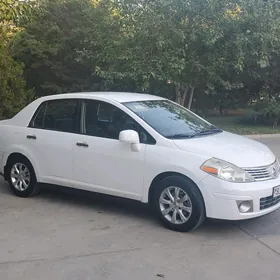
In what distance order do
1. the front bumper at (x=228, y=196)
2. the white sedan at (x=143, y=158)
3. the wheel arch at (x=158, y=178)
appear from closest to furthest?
the front bumper at (x=228, y=196) < the white sedan at (x=143, y=158) < the wheel arch at (x=158, y=178)

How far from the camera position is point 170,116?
237 inches

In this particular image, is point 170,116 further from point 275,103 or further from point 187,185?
point 275,103

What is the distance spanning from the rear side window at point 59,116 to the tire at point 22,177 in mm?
576

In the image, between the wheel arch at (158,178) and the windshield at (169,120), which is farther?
the windshield at (169,120)

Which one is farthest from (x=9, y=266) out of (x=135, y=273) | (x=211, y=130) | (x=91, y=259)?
(x=211, y=130)

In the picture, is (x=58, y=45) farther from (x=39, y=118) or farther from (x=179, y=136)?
(x=179, y=136)

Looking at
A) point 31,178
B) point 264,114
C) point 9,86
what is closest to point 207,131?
point 31,178

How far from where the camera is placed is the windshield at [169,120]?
5.61m

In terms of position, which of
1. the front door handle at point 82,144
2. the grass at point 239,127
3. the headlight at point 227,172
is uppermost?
the front door handle at point 82,144

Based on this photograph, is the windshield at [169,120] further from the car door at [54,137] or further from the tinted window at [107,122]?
the car door at [54,137]

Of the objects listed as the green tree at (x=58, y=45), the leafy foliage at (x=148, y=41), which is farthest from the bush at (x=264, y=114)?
the green tree at (x=58, y=45)

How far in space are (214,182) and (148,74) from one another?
729 cm

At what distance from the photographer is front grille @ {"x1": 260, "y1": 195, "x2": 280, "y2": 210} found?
504cm

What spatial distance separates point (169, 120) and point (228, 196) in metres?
1.45
